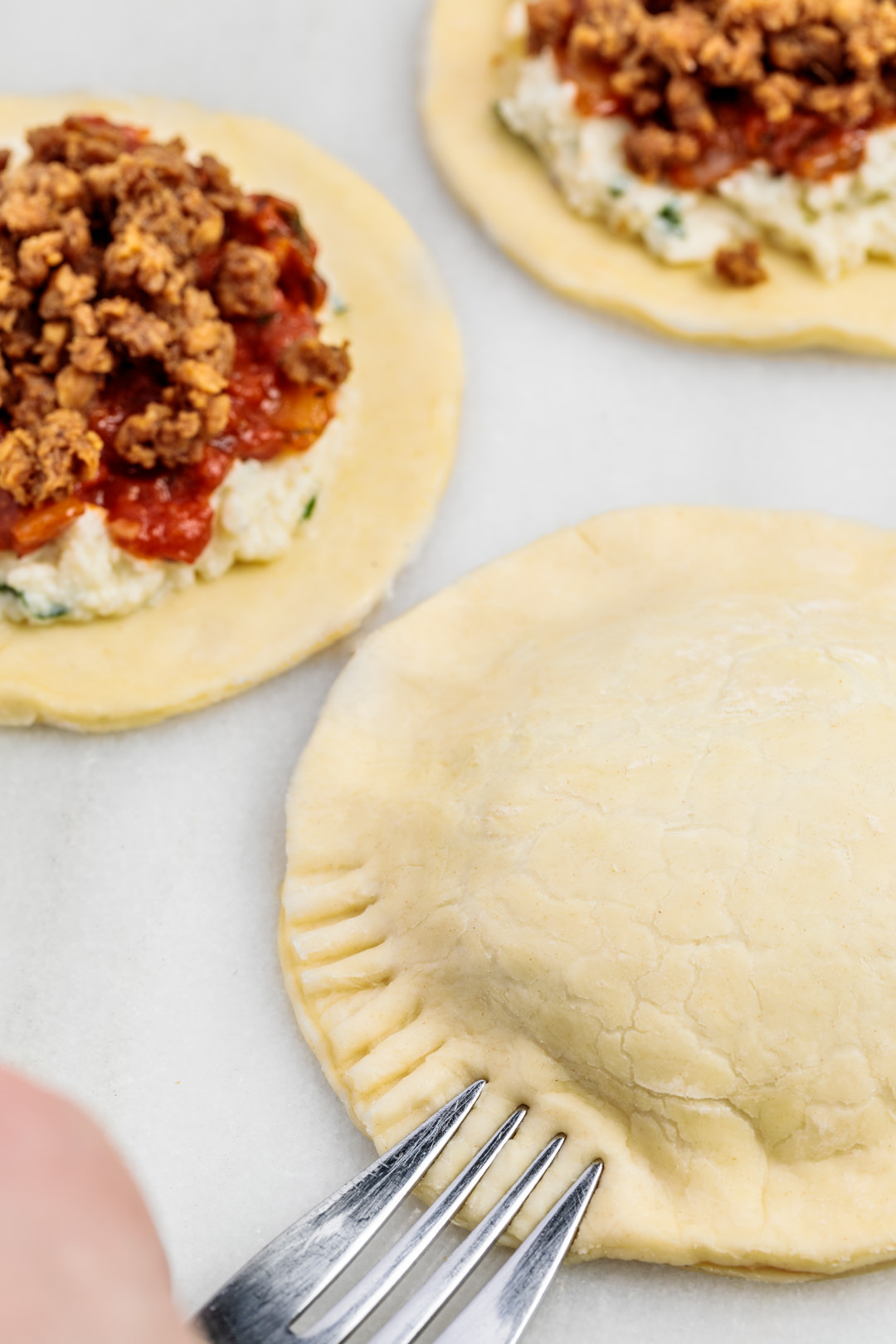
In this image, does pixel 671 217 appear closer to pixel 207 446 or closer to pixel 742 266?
pixel 742 266

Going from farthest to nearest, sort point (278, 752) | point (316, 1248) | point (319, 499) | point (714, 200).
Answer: point (714, 200) → point (319, 499) → point (278, 752) → point (316, 1248)

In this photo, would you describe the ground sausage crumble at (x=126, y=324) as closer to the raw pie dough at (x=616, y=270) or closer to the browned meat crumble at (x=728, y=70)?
the raw pie dough at (x=616, y=270)

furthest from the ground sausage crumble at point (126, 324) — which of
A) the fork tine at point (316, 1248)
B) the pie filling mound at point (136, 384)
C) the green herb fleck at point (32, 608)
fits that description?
the fork tine at point (316, 1248)

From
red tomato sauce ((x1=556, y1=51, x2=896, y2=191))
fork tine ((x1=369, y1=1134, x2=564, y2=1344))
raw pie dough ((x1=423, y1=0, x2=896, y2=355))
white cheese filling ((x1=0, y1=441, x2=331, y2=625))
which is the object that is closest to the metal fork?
fork tine ((x1=369, y1=1134, x2=564, y2=1344))

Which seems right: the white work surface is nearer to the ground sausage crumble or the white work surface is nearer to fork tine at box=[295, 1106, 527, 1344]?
fork tine at box=[295, 1106, 527, 1344]

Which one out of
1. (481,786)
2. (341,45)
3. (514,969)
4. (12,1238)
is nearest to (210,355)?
(481,786)

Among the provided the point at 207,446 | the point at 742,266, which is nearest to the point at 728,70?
the point at 742,266

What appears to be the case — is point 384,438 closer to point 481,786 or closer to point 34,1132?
point 481,786

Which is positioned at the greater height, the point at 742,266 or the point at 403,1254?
the point at 742,266
